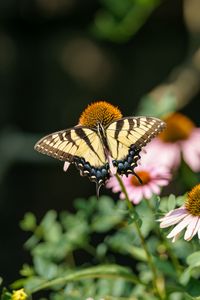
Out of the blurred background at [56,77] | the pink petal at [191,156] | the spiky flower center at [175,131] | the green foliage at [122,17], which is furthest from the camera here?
the blurred background at [56,77]

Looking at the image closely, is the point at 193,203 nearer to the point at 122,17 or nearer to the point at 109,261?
the point at 109,261

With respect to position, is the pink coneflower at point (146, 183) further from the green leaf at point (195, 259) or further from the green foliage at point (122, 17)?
the green foliage at point (122, 17)

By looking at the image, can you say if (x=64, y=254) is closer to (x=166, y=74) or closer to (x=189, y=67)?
(x=189, y=67)

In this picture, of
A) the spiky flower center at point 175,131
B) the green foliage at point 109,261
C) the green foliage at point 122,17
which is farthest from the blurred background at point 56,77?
the green foliage at point 109,261

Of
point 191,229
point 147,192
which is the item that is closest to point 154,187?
point 147,192

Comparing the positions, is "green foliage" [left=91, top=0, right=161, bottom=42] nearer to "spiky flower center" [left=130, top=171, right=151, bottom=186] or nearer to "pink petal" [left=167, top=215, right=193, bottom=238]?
"spiky flower center" [left=130, top=171, right=151, bottom=186]

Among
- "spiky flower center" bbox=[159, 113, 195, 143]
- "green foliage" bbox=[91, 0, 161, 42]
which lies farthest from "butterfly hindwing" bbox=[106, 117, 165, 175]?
"green foliage" bbox=[91, 0, 161, 42]
